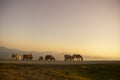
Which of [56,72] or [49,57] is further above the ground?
[49,57]

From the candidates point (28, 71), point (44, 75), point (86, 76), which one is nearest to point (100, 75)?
point (86, 76)

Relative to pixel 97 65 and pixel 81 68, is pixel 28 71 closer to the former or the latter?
pixel 81 68

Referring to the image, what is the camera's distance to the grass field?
36.2 ft

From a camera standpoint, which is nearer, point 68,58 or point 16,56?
point 16,56

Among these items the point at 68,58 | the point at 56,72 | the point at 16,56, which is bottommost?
the point at 56,72

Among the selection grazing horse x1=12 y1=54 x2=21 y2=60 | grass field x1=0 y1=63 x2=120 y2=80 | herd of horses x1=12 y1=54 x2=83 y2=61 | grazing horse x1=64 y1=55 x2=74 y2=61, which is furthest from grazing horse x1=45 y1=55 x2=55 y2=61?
grass field x1=0 y1=63 x2=120 y2=80

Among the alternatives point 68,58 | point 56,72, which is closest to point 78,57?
point 68,58

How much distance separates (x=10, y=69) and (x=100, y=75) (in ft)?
14.6

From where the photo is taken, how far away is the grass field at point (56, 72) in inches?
435

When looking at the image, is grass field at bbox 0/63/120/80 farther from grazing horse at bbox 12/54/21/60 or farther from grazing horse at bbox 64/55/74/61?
grazing horse at bbox 12/54/21/60

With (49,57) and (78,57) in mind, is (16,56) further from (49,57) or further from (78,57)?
(78,57)

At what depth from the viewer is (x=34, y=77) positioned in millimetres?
11023

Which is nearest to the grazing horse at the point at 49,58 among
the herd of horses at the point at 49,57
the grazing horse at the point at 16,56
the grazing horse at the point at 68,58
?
the herd of horses at the point at 49,57

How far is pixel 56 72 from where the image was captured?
11375 millimetres
